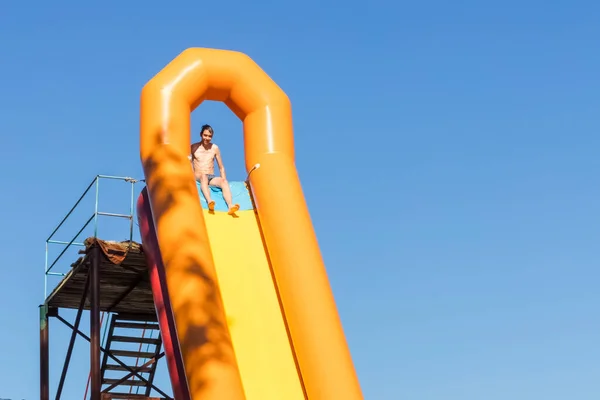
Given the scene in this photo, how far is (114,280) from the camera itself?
52.8ft

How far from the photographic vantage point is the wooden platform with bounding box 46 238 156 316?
49.0 feet

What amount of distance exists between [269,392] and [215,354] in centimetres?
96

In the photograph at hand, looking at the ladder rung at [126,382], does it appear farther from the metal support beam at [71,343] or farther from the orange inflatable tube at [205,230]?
the orange inflatable tube at [205,230]

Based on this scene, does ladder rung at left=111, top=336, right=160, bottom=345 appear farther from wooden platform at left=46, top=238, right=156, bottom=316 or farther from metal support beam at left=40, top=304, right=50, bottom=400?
metal support beam at left=40, top=304, right=50, bottom=400

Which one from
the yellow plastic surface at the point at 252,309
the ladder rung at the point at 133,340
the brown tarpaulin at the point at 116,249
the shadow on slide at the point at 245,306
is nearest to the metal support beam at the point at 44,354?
the ladder rung at the point at 133,340

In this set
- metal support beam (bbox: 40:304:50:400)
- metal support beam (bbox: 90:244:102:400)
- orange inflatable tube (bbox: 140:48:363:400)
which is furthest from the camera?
metal support beam (bbox: 40:304:50:400)

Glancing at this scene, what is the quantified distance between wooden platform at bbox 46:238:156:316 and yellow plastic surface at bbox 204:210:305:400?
5.50ft

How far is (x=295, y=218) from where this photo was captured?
13453 millimetres

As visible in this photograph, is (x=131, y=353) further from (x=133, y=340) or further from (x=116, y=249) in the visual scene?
(x=116, y=249)

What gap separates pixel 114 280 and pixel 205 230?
11.7 ft

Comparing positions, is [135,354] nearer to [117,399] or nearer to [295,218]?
[117,399]

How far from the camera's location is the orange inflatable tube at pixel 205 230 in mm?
11906

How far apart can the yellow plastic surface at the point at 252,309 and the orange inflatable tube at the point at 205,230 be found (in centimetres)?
17

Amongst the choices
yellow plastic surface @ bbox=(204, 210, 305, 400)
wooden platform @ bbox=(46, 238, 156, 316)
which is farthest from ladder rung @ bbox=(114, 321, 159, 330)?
yellow plastic surface @ bbox=(204, 210, 305, 400)
